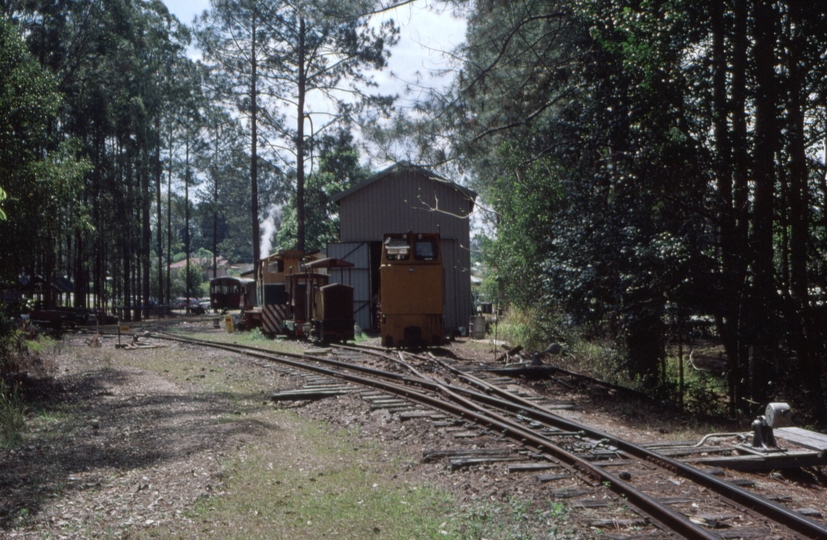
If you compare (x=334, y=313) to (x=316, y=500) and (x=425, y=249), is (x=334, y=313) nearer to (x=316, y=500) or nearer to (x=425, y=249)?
(x=425, y=249)

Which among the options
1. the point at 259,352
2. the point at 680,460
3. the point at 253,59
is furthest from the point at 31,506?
the point at 253,59

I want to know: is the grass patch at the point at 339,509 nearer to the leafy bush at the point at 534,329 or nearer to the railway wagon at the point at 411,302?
the leafy bush at the point at 534,329

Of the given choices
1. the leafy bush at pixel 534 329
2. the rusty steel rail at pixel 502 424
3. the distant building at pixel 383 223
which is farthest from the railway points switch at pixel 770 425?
the distant building at pixel 383 223

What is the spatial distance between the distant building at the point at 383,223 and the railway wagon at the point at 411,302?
8.59m

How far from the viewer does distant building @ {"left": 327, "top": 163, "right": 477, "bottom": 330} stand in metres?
28.3

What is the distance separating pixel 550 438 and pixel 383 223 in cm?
2124

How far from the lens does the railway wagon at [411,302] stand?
1933 centimetres

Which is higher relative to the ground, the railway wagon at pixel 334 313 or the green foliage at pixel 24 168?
the green foliage at pixel 24 168

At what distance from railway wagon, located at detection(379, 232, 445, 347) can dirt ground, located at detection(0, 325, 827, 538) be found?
4.64m

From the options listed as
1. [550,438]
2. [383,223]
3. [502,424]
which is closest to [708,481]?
[550,438]

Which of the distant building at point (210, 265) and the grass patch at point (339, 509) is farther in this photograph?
the distant building at point (210, 265)

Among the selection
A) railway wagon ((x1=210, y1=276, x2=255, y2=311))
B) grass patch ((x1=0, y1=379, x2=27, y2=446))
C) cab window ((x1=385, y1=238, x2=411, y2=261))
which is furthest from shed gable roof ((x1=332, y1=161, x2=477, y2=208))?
railway wagon ((x1=210, y1=276, x2=255, y2=311))

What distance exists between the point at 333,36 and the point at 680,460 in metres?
28.9

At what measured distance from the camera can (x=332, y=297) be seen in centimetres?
2161
